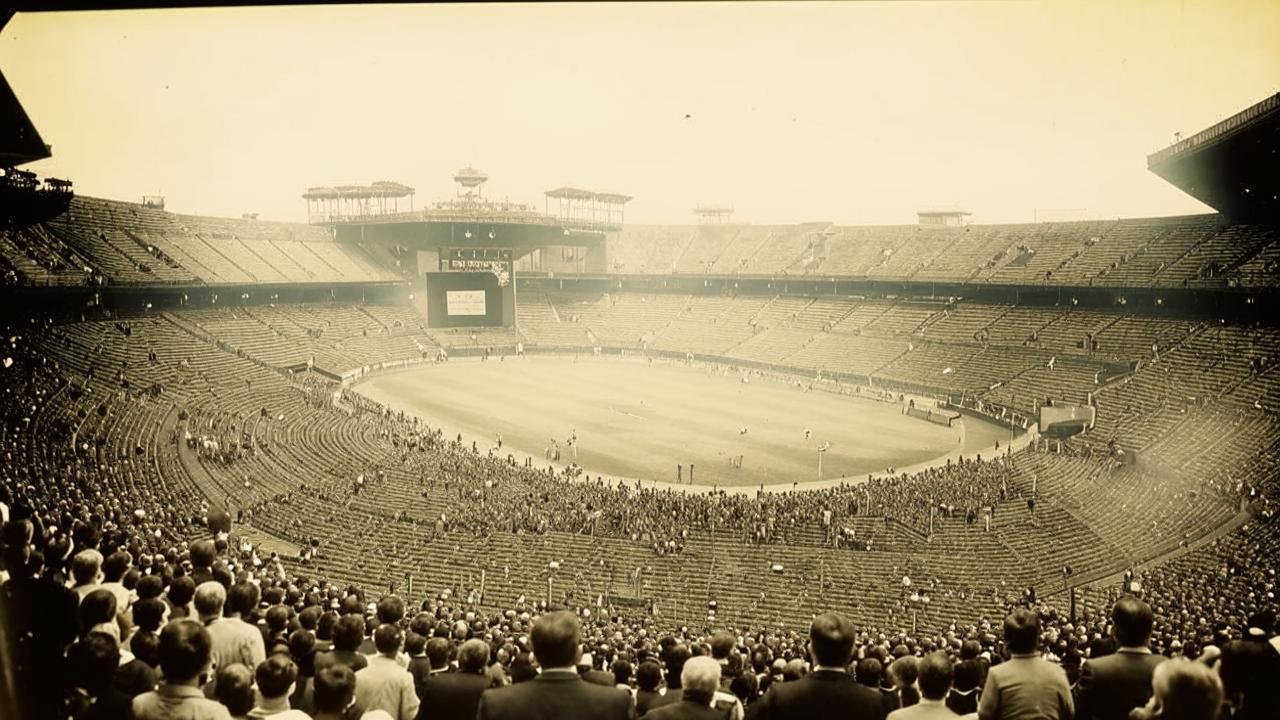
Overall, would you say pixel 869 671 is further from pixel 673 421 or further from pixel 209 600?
pixel 673 421

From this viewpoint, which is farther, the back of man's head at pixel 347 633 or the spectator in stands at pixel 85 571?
the spectator in stands at pixel 85 571

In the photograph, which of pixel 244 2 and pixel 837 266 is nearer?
pixel 244 2

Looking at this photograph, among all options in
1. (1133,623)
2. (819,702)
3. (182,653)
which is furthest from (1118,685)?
(182,653)

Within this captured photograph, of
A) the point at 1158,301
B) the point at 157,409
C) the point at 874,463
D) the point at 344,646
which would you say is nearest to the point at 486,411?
the point at 157,409

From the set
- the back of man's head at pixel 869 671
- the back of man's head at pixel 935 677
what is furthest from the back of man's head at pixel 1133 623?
the back of man's head at pixel 869 671

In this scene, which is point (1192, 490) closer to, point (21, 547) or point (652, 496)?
point (652, 496)

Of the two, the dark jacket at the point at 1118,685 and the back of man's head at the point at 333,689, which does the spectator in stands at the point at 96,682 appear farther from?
the dark jacket at the point at 1118,685
